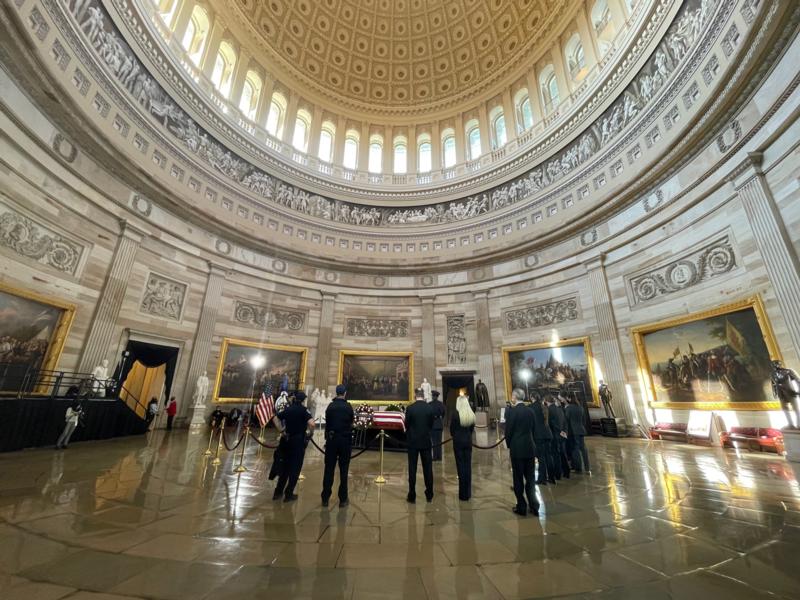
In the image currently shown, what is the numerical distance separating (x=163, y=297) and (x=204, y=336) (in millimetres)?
2391

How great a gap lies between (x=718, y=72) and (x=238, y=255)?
68.1ft

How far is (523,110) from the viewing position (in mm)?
22453

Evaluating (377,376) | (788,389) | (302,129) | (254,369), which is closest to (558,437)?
(788,389)

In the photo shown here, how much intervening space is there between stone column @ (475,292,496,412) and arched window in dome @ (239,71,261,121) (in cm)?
1846

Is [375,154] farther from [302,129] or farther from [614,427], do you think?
[614,427]

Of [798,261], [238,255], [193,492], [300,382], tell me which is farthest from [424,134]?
[193,492]

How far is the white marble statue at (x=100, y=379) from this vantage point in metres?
10.6

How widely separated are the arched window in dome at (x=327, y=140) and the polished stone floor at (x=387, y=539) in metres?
22.7

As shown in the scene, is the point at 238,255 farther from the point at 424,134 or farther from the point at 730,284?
the point at 730,284

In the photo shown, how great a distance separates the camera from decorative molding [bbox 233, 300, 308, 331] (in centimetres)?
1702

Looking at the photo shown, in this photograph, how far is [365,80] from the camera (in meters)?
26.6

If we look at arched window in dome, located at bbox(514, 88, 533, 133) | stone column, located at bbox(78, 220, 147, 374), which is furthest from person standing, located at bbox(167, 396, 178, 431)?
arched window in dome, located at bbox(514, 88, 533, 133)

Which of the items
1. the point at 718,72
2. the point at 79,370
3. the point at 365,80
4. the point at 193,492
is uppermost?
the point at 365,80

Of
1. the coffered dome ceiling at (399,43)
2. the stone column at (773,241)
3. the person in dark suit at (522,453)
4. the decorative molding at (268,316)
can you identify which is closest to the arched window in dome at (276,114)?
the coffered dome ceiling at (399,43)
